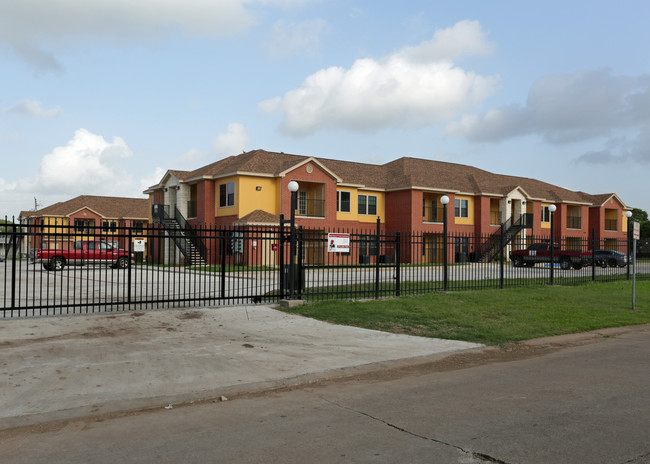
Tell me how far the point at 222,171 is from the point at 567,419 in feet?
109

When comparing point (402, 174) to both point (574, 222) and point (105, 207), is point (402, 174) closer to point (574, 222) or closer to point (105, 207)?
point (574, 222)

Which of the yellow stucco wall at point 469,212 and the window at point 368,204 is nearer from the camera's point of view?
the window at point 368,204

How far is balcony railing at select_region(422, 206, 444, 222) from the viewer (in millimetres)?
43469

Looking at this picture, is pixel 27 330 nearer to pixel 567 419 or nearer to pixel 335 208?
pixel 567 419

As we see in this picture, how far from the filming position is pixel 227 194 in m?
36.4

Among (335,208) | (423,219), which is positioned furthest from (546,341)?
(423,219)

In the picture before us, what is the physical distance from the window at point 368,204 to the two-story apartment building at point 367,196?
0.08 m

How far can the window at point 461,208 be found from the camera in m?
44.1

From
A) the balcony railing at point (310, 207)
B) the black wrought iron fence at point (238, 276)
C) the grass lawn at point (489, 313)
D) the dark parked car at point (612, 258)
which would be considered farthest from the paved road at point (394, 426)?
the dark parked car at point (612, 258)

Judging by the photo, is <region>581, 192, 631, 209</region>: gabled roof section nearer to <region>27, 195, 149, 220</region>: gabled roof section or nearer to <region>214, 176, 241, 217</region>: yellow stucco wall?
<region>214, 176, 241, 217</region>: yellow stucco wall

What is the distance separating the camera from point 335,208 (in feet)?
124

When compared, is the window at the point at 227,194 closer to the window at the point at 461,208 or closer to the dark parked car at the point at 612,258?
the window at the point at 461,208

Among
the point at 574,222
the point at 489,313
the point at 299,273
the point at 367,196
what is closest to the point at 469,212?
the point at 367,196

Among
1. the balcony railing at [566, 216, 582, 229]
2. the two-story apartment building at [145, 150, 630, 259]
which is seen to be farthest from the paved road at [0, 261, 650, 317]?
the balcony railing at [566, 216, 582, 229]
